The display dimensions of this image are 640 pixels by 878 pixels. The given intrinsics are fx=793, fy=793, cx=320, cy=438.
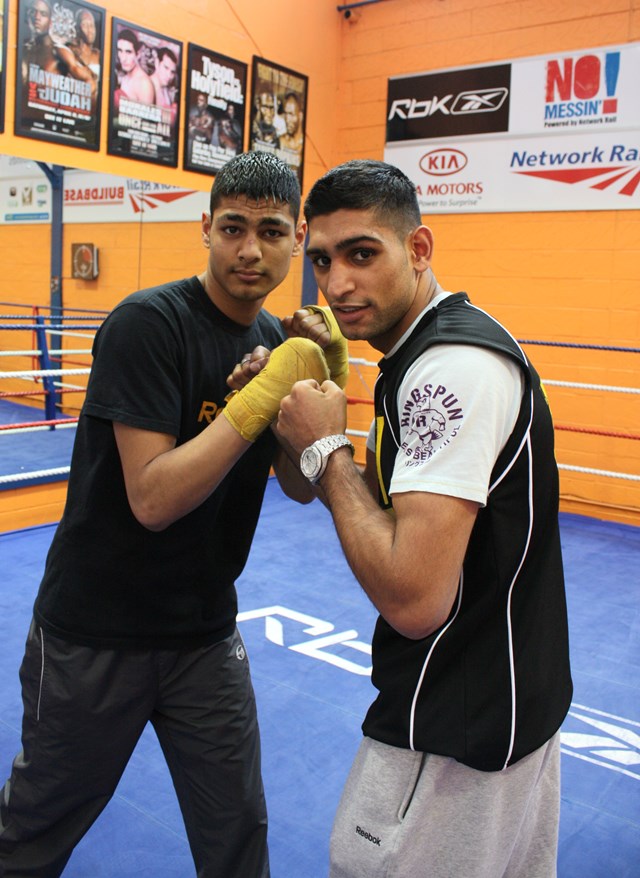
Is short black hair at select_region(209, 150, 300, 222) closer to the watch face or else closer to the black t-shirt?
the black t-shirt

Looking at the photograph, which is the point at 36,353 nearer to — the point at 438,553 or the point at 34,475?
the point at 34,475

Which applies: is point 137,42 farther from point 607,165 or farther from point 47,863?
point 47,863

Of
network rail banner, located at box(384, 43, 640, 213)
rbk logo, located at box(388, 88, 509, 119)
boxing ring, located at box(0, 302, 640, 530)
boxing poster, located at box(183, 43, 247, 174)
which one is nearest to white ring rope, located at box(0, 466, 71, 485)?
boxing ring, located at box(0, 302, 640, 530)

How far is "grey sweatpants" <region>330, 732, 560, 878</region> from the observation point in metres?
0.98

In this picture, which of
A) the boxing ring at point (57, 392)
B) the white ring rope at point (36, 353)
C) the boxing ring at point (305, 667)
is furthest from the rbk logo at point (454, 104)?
the white ring rope at point (36, 353)

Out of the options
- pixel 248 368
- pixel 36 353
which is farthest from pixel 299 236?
pixel 36 353

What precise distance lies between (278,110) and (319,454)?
4.63 metres

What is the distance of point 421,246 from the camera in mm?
1076

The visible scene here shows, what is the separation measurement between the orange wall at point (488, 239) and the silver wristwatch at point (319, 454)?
3.52m

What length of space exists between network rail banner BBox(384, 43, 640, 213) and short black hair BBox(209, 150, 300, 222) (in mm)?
3774

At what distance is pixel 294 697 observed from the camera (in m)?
2.38

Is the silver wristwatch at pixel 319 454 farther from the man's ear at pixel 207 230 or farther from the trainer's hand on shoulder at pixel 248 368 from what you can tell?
the man's ear at pixel 207 230

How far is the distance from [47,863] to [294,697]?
1.15 meters

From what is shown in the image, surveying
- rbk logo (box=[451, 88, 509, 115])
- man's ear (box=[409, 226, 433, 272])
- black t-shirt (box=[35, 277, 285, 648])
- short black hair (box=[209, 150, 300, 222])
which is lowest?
black t-shirt (box=[35, 277, 285, 648])
